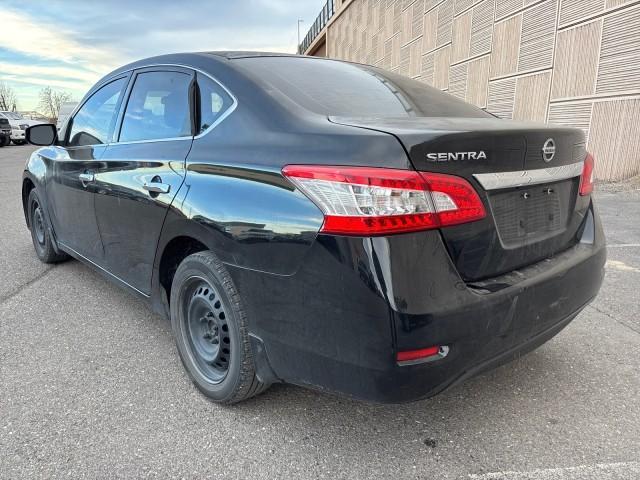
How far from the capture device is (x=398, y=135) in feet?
5.61

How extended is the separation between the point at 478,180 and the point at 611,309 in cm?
245

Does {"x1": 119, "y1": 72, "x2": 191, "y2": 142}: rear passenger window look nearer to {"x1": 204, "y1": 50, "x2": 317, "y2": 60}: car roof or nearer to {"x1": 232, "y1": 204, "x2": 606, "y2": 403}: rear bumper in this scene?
{"x1": 204, "y1": 50, "x2": 317, "y2": 60}: car roof

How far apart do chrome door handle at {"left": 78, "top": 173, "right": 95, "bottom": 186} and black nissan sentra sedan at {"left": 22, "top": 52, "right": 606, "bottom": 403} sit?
1.72ft

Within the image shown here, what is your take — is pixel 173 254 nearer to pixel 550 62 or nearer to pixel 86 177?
pixel 86 177

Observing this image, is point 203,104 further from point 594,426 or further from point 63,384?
point 594,426

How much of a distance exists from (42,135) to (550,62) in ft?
36.6

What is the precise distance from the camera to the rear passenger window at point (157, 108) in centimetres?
263

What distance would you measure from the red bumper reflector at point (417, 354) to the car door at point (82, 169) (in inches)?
94.8

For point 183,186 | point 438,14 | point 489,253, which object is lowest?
point 489,253

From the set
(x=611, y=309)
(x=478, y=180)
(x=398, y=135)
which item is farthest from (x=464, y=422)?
(x=611, y=309)

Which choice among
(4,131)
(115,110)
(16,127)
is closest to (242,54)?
(115,110)

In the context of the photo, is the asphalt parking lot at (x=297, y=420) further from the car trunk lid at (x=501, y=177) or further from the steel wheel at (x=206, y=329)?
the car trunk lid at (x=501, y=177)

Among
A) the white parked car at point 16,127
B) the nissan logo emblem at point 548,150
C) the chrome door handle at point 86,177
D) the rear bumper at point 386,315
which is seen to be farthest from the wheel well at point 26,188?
the white parked car at point 16,127

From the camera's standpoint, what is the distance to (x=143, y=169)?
8.86 feet
